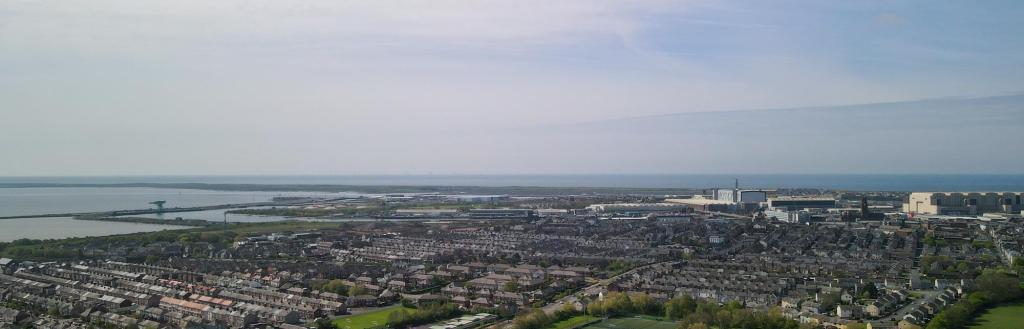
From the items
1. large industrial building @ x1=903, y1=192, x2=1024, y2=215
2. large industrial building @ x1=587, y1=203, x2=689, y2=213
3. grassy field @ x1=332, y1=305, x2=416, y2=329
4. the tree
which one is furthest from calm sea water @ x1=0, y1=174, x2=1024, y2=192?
grassy field @ x1=332, y1=305, x2=416, y2=329

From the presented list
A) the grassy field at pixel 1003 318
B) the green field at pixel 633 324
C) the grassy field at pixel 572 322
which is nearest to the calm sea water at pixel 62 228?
the grassy field at pixel 572 322

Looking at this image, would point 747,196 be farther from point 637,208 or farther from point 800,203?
point 637,208

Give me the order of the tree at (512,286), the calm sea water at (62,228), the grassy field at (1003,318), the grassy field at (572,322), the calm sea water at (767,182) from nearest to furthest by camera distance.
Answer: the grassy field at (1003,318) < the grassy field at (572,322) < the tree at (512,286) < the calm sea water at (62,228) < the calm sea water at (767,182)

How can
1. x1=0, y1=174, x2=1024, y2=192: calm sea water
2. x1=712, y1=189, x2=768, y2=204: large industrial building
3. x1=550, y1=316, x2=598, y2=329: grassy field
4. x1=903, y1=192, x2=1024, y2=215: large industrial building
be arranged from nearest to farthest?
x1=550, y1=316, x2=598, y2=329: grassy field, x1=903, y1=192, x2=1024, y2=215: large industrial building, x1=712, y1=189, x2=768, y2=204: large industrial building, x1=0, y1=174, x2=1024, y2=192: calm sea water

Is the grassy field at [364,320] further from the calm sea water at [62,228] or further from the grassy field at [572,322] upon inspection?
the calm sea water at [62,228]

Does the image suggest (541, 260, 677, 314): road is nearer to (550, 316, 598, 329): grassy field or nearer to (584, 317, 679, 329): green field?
(550, 316, 598, 329): grassy field

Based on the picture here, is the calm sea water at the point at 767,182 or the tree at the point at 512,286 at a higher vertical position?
the calm sea water at the point at 767,182
